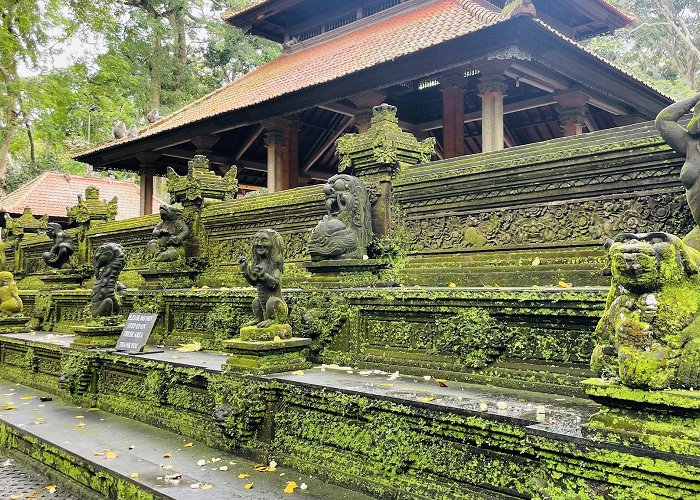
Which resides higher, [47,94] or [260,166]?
[47,94]

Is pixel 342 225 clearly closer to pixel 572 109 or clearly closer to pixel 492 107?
pixel 492 107

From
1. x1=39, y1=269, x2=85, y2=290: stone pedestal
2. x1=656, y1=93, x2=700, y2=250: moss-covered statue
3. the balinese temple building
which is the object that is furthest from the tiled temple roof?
x1=656, y1=93, x2=700, y2=250: moss-covered statue

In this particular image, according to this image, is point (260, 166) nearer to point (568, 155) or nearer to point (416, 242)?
point (416, 242)

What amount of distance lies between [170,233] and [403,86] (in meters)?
5.14

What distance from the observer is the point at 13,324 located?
1015cm

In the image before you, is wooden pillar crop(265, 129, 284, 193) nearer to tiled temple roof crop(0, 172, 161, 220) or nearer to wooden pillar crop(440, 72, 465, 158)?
wooden pillar crop(440, 72, 465, 158)

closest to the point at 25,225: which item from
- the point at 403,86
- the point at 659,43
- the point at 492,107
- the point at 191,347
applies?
the point at 191,347

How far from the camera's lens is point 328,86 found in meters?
10.8

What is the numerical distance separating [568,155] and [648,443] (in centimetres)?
300

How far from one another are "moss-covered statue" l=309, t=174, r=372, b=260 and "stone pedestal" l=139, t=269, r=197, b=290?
3.41m

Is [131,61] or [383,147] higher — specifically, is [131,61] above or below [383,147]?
above

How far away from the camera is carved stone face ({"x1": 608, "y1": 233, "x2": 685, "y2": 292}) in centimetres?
262

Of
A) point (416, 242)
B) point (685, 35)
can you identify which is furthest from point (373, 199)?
point (685, 35)

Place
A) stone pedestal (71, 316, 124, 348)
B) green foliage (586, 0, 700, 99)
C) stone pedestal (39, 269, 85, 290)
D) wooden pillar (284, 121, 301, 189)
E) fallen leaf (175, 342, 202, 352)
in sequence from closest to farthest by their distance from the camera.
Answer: fallen leaf (175, 342, 202, 352) → stone pedestal (71, 316, 124, 348) → stone pedestal (39, 269, 85, 290) → wooden pillar (284, 121, 301, 189) → green foliage (586, 0, 700, 99)
